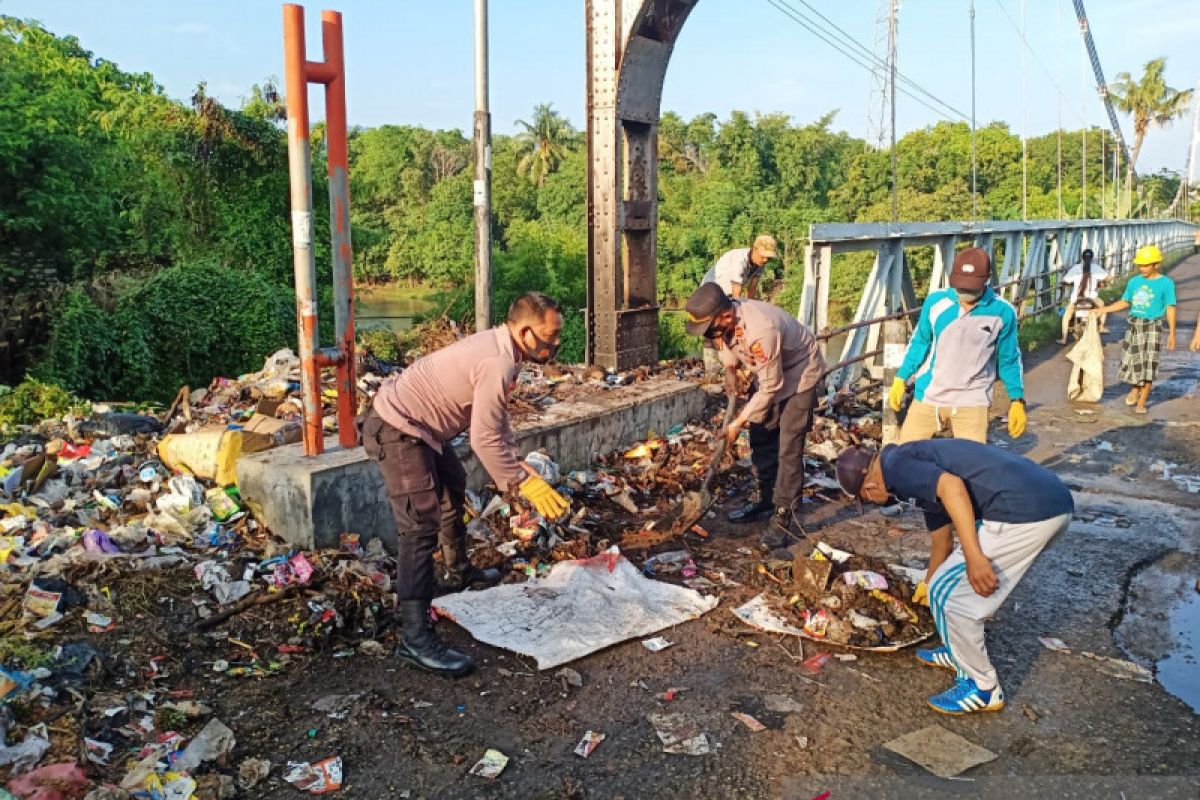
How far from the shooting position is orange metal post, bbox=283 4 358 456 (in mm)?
4426

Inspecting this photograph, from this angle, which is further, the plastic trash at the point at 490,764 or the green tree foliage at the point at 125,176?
the green tree foliage at the point at 125,176

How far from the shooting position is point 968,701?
3.39 m

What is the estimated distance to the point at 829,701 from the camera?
351 cm

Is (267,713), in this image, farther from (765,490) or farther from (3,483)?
(765,490)

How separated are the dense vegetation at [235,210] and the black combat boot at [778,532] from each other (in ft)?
32.4

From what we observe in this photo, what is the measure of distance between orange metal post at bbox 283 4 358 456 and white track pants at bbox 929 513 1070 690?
3.24m

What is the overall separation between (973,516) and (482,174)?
600 cm

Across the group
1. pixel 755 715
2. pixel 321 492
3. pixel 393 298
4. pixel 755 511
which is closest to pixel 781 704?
pixel 755 715

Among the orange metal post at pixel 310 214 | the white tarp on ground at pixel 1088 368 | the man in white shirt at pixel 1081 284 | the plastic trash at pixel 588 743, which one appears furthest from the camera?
the man in white shirt at pixel 1081 284

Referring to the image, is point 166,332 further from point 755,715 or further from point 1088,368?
point 755,715

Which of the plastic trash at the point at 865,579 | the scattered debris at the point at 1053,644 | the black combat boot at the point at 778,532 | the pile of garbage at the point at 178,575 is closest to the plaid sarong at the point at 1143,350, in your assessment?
the pile of garbage at the point at 178,575

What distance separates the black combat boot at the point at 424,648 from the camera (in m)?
3.64

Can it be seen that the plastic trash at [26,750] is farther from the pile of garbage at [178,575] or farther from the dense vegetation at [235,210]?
the dense vegetation at [235,210]

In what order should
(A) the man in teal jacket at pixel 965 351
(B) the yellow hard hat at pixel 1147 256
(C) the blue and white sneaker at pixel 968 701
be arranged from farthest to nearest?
(B) the yellow hard hat at pixel 1147 256
(A) the man in teal jacket at pixel 965 351
(C) the blue and white sneaker at pixel 968 701
